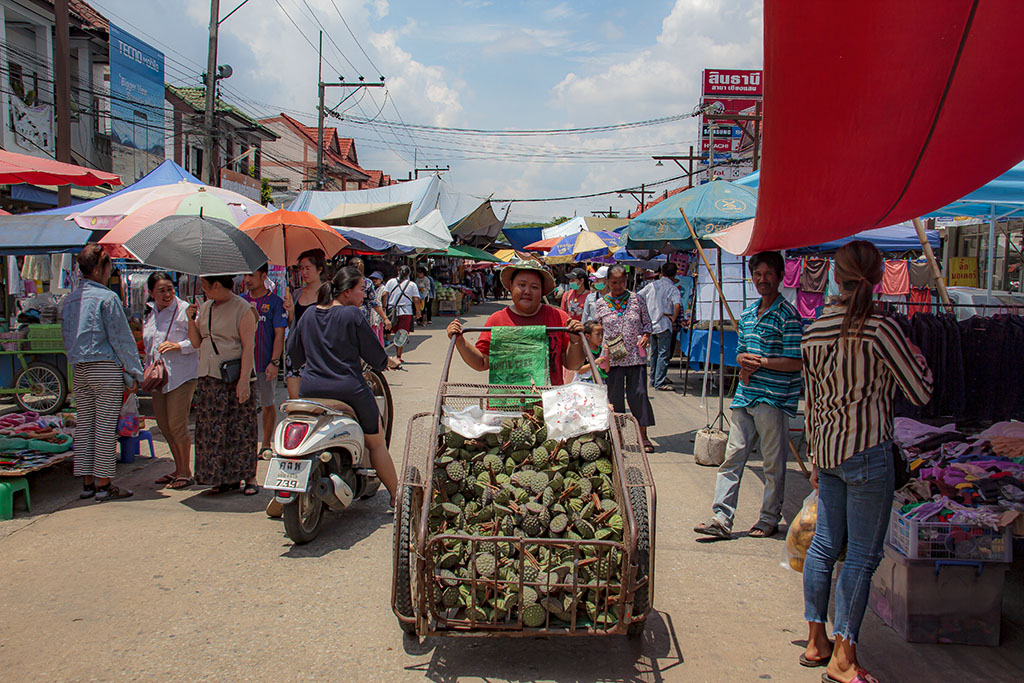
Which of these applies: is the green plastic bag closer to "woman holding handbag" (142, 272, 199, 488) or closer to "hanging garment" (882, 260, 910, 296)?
"woman holding handbag" (142, 272, 199, 488)

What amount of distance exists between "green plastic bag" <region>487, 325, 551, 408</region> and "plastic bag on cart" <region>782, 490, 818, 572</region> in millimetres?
1620

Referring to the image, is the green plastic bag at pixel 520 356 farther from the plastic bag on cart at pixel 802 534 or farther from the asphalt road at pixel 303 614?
the plastic bag on cart at pixel 802 534

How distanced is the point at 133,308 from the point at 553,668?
25.2 feet

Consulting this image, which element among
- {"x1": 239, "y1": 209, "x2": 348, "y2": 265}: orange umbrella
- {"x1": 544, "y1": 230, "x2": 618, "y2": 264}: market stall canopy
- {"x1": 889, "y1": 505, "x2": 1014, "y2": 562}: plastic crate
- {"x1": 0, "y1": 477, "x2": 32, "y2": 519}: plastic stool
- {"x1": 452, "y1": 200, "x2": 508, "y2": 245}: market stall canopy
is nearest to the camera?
{"x1": 889, "y1": 505, "x2": 1014, "y2": 562}: plastic crate

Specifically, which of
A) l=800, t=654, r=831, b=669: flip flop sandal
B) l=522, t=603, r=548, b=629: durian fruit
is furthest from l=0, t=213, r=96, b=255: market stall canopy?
l=800, t=654, r=831, b=669: flip flop sandal

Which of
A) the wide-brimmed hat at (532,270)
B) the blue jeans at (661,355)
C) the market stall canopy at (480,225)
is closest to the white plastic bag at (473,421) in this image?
the wide-brimmed hat at (532,270)

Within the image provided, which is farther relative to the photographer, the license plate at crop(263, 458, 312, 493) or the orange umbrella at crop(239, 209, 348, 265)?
the orange umbrella at crop(239, 209, 348, 265)

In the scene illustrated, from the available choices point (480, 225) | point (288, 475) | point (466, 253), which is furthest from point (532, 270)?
point (480, 225)

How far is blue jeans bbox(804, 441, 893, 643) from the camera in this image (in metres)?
3.17

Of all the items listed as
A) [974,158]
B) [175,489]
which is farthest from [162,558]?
[974,158]

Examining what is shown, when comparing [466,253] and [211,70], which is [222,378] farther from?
[466,253]

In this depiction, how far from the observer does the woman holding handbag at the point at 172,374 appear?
228 inches

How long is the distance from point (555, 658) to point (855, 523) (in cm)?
150

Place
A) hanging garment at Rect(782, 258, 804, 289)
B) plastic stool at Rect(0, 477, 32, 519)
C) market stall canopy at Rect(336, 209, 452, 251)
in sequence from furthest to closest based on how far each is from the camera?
1. market stall canopy at Rect(336, 209, 452, 251)
2. hanging garment at Rect(782, 258, 804, 289)
3. plastic stool at Rect(0, 477, 32, 519)
